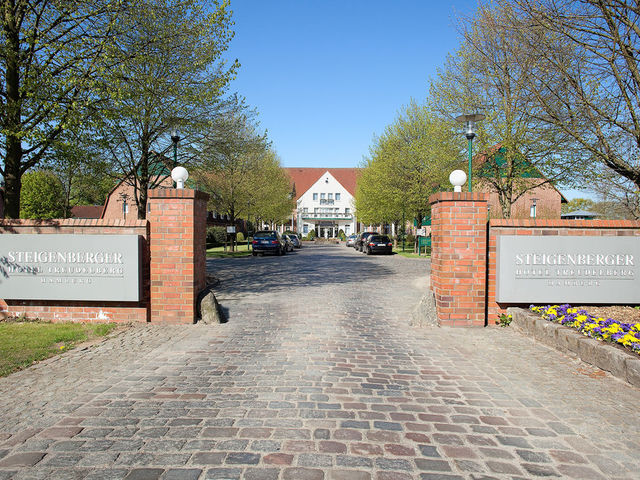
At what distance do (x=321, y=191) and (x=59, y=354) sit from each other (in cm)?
6884

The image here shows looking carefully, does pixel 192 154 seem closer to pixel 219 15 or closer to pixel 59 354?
pixel 219 15

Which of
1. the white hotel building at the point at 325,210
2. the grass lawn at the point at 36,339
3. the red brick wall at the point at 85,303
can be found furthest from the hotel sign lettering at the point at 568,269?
the white hotel building at the point at 325,210

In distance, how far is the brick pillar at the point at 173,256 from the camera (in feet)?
23.4

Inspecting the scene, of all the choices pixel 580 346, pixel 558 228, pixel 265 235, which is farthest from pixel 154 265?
pixel 265 235

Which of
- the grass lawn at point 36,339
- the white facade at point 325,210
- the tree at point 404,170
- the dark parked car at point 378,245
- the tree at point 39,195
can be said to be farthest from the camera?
the white facade at point 325,210

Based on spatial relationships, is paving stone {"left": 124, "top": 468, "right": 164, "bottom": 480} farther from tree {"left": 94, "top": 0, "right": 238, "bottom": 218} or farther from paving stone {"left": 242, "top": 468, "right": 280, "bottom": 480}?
tree {"left": 94, "top": 0, "right": 238, "bottom": 218}

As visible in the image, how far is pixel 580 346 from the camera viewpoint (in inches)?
204

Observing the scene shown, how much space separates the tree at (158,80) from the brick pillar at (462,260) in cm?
683

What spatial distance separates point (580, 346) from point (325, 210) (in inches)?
2686

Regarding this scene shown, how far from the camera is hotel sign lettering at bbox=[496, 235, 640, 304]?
6.94 meters

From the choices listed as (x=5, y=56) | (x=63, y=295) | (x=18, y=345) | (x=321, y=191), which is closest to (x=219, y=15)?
(x=5, y=56)

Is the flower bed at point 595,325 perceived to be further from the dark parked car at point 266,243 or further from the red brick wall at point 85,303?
the dark parked car at point 266,243

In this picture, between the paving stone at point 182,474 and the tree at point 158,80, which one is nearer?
the paving stone at point 182,474

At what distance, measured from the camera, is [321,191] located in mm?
73438
